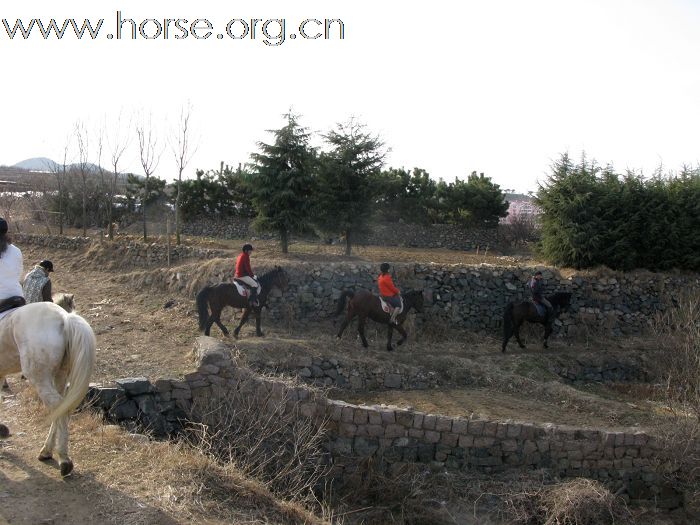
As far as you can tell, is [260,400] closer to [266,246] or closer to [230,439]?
[230,439]

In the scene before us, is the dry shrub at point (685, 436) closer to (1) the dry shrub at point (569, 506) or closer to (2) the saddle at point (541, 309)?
(1) the dry shrub at point (569, 506)

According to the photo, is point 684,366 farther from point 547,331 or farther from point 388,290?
point 388,290

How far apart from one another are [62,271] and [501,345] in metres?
14.9

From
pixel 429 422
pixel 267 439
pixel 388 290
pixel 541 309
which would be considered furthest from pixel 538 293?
pixel 267 439

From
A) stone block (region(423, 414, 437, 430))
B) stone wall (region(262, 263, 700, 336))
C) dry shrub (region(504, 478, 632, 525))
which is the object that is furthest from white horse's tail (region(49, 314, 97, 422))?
stone wall (region(262, 263, 700, 336))

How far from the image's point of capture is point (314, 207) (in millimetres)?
19172

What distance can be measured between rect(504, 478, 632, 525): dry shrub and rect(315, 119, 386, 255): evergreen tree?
1160cm

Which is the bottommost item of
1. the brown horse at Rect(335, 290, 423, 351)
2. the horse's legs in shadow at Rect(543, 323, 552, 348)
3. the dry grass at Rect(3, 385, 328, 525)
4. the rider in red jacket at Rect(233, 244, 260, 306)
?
the dry grass at Rect(3, 385, 328, 525)

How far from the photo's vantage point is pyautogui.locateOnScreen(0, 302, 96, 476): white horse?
19.4 ft

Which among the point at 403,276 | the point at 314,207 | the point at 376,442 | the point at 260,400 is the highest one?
the point at 314,207

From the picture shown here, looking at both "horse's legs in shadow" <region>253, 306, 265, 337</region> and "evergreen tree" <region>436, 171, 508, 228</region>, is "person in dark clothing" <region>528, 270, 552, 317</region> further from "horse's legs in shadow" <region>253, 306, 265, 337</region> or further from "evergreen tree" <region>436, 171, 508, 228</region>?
"evergreen tree" <region>436, 171, 508, 228</region>

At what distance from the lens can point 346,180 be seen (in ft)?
62.7

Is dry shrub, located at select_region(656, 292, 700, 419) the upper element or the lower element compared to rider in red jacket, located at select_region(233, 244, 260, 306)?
lower

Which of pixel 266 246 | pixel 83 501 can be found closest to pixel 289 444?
pixel 83 501
